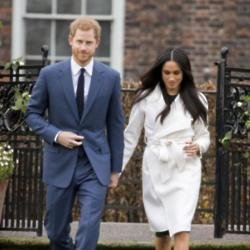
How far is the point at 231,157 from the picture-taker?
1027 cm

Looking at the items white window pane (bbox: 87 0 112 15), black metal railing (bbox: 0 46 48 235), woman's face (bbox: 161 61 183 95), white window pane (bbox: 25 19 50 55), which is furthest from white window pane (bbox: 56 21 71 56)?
woman's face (bbox: 161 61 183 95)

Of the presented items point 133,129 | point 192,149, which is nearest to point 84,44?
point 133,129

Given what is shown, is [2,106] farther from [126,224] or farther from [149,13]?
[149,13]

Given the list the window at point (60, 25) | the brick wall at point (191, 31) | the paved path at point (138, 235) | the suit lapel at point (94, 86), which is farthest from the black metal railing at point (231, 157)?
the window at point (60, 25)

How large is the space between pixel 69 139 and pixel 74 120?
162 millimetres

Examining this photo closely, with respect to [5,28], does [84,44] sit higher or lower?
higher

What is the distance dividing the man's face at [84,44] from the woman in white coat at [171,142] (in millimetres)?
638

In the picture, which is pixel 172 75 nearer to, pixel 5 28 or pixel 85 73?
pixel 85 73

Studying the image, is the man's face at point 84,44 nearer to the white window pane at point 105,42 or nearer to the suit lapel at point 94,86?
the suit lapel at point 94,86

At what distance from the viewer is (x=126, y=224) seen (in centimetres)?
1115

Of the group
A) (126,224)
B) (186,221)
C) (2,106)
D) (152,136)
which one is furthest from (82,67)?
(126,224)

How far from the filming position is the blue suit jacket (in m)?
7.98

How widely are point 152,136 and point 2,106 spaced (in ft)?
6.62

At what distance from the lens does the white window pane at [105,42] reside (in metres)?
14.8
